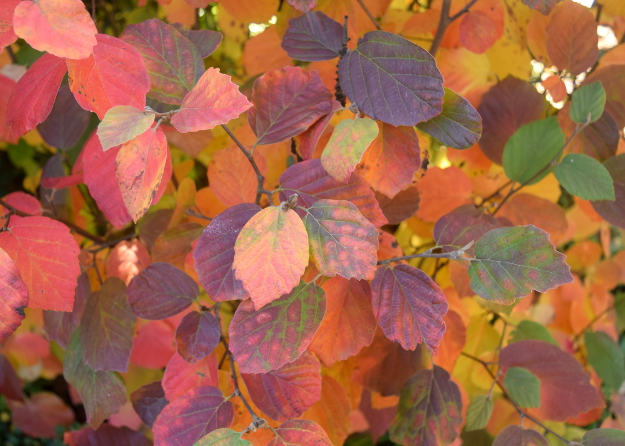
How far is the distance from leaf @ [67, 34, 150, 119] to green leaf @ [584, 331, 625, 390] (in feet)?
2.98

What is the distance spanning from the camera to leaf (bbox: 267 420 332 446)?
1.27 feet

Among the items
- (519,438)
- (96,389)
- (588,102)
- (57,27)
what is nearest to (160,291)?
(96,389)

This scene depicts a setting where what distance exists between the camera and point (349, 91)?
419mm

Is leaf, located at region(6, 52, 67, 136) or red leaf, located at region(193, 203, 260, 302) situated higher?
leaf, located at region(6, 52, 67, 136)

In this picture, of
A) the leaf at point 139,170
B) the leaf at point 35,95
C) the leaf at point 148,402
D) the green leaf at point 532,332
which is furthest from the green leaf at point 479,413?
the leaf at point 35,95

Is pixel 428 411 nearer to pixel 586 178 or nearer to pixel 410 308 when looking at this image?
pixel 410 308

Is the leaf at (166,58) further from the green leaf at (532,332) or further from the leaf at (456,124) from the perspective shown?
the green leaf at (532,332)

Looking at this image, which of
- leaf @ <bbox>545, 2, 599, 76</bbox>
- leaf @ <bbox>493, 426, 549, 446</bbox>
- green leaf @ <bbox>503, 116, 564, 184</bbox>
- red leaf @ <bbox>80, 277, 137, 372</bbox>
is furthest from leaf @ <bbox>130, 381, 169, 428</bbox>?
leaf @ <bbox>545, 2, 599, 76</bbox>

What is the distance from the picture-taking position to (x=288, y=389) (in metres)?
0.45

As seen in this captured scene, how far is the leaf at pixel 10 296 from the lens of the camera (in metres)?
0.36

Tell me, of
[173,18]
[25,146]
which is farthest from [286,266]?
[25,146]

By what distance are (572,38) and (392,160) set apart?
345 millimetres

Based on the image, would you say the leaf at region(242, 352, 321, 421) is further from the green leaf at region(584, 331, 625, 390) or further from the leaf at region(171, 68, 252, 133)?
the green leaf at region(584, 331, 625, 390)

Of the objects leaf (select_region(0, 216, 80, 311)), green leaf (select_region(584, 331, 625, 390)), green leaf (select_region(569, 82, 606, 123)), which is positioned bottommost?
green leaf (select_region(584, 331, 625, 390))
